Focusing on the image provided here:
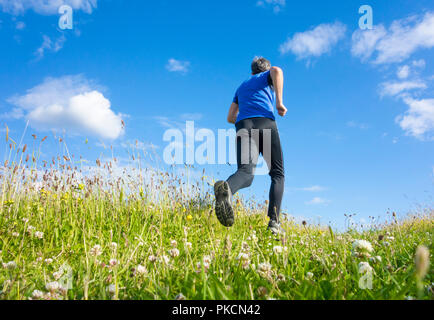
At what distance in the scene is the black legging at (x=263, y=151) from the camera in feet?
14.6

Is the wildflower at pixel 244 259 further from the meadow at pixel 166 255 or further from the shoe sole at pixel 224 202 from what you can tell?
the shoe sole at pixel 224 202

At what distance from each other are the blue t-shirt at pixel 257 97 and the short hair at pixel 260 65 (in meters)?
0.29

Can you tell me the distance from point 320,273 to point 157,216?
2650 mm

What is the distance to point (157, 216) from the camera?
14.2ft

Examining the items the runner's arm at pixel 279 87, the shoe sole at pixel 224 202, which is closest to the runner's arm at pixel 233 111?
the runner's arm at pixel 279 87

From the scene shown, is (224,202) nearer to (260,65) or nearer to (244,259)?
(244,259)

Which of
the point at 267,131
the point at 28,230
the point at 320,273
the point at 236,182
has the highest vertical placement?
the point at 267,131

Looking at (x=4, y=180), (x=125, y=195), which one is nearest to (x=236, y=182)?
(x=125, y=195)

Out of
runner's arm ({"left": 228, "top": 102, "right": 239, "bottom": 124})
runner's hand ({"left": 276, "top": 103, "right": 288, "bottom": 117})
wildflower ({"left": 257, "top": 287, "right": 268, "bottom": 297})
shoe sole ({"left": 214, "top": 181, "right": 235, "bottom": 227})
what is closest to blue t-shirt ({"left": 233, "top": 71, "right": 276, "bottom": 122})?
runner's hand ({"left": 276, "top": 103, "right": 288, "bottom": 117})

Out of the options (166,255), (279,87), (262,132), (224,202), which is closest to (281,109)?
(279,87)

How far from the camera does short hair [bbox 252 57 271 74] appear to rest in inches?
204

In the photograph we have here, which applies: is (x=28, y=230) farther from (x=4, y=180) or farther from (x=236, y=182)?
(x=236, y=182)
